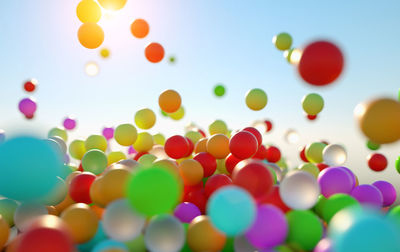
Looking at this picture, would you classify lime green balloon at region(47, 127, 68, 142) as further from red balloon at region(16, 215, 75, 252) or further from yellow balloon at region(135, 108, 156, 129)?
red balloon at region(16, 215, 75, 252)

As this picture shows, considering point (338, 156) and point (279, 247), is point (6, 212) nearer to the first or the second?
point (279, 247)

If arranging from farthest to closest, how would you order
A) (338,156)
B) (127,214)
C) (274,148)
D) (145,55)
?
(274,148), (145,55), (338,156), (127,214)

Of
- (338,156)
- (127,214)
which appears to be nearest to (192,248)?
(127,214)

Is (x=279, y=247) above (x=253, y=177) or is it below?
below

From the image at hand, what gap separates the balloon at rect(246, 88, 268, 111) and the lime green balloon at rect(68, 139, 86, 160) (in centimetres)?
251

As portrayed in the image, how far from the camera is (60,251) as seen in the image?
145cm

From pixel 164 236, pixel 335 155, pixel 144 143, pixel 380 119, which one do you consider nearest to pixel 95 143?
pixel 144 143

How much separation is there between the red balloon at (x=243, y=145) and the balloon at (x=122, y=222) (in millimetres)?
1439

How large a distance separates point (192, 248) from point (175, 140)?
165 centimetres

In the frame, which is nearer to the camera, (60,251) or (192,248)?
(60,251)

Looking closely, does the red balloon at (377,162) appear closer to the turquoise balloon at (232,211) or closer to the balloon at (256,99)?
the balloon at (256,99)

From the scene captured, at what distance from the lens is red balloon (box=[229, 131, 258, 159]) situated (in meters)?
3.08

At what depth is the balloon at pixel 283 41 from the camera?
4.36m

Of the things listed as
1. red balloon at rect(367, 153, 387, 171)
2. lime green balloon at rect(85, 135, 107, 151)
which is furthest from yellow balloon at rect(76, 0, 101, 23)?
red balloon at rect(367, 153, 387, 171)
